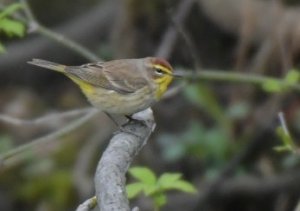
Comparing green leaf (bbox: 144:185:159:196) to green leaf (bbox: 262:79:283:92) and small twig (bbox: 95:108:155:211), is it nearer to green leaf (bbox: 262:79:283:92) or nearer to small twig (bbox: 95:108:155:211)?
small twig (bbox: 95:108:155:211)

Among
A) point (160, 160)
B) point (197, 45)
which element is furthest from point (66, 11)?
point (160, 160)

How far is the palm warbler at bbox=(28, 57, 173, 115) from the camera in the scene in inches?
205

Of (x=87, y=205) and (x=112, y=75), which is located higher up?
(x=112, y=75)

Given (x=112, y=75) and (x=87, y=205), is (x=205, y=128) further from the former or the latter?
(x=87, y=205)

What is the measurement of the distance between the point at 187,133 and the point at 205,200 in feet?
2.67

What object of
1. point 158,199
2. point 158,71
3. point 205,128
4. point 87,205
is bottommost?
point 87,205

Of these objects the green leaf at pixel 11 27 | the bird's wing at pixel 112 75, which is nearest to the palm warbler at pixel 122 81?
the bird's wing at pixel 112 75

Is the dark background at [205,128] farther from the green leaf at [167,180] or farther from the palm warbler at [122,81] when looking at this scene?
the green leaf at [167,180]

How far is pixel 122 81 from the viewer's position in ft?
18.1

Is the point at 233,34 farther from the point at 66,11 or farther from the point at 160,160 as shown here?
the point at 66,11

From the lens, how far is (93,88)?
552cm

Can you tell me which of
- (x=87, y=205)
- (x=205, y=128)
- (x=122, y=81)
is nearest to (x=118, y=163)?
(x=87, y=205)

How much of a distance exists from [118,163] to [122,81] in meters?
1.88

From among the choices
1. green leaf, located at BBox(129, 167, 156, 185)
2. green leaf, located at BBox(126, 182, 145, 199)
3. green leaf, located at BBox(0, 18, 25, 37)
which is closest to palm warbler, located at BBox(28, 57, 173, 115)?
green leaf, located at BBox(0, 18, 25, 37)
